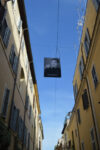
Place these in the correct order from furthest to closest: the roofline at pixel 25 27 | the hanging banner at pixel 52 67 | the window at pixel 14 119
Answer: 1. the roofline at pixel 25 27
2. the hanging banner at pixel 52 67
3. the window at pixel 14 119

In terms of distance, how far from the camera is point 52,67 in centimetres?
1096

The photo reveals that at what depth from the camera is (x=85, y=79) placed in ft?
46.0

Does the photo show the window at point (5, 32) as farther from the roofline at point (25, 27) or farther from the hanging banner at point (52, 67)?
the roofline at point (25, 27)

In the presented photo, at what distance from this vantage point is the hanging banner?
10.6 metres

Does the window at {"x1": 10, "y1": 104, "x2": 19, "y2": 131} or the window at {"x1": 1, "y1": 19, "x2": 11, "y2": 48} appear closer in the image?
the window at {"x1": 1, "y1": 19, "x2": 11, "y2": 48}

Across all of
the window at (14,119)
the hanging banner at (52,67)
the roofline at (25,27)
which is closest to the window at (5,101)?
the window at (14,119)

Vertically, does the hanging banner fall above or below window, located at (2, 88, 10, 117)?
above

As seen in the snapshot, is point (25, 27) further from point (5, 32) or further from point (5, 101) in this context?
point (5, 101)

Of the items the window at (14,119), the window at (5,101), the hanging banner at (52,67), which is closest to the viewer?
the window at (5,101)

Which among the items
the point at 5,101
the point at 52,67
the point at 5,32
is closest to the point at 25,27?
the point at 52,67

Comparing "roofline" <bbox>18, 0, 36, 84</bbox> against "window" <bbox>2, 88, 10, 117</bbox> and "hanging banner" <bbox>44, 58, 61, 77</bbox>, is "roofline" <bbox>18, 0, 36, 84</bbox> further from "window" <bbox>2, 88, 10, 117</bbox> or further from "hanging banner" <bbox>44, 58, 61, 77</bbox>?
"window" <bbox>2, 88, 10, 117</bbox>

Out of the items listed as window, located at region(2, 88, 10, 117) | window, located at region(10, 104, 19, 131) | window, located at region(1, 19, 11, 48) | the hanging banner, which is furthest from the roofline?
window, located at region(10, 104, 19, 131)

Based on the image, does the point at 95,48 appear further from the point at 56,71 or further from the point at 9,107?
the point at 9,107

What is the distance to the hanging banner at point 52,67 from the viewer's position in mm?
10555
